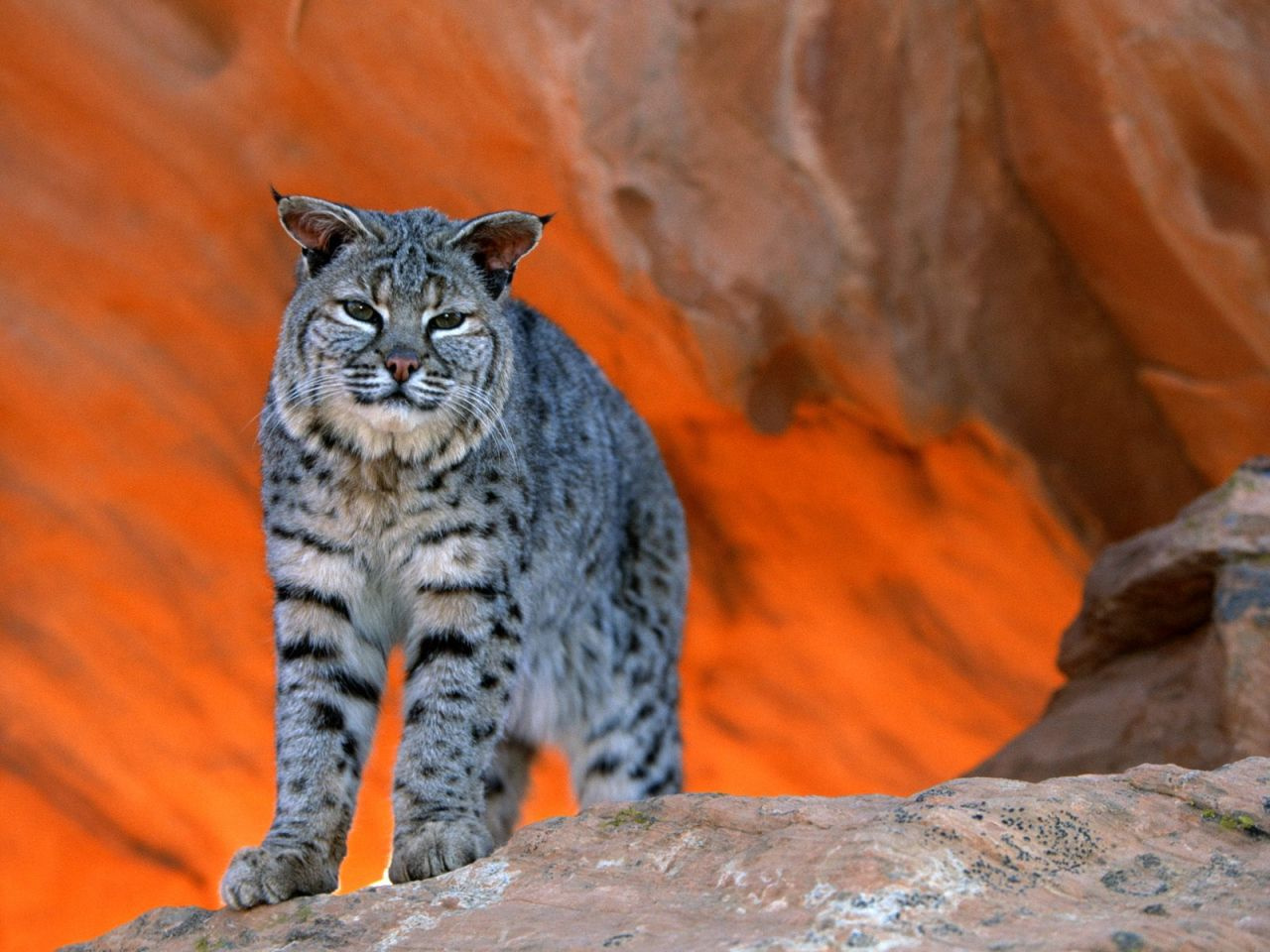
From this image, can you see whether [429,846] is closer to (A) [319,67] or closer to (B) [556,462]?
(B) [556,462]

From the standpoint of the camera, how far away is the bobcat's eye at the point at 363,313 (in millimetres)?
4191

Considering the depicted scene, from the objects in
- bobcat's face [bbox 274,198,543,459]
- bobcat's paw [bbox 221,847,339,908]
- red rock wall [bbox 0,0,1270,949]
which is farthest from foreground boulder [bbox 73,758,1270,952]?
red rock wall [bbox 0,0,1270,949]

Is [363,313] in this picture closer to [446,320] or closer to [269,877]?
[446,320]

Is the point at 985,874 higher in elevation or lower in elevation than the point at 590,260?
lower

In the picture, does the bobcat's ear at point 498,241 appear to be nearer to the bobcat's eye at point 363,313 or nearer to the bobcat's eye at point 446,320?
the bobcat's eye at point 446,320

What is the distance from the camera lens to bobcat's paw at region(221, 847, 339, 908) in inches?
138

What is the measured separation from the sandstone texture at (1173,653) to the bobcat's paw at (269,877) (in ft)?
8.79

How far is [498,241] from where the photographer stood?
14.7 ft

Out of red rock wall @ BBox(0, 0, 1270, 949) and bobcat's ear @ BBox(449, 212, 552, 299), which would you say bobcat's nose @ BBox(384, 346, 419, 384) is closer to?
bobcat's ear @ BBox(449, 212, 552, 299)

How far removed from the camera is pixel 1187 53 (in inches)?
239

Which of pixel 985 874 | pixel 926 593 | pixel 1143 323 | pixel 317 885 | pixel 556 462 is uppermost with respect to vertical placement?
pixel 1143 323

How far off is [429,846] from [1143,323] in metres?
4.71

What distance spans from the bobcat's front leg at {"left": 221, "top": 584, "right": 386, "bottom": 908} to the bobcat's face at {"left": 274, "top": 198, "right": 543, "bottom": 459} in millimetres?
480

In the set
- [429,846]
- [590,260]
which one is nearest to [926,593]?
[590,260]
